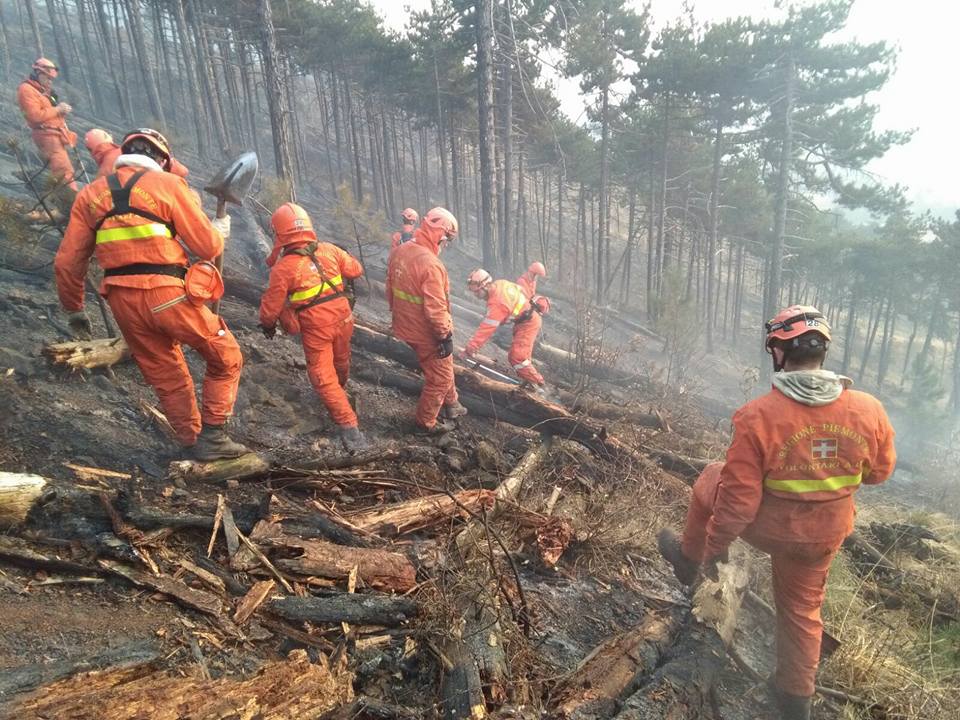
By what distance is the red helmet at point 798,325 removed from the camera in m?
2.89

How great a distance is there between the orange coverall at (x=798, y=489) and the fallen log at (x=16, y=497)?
354 cm

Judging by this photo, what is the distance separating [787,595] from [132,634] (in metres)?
3.28

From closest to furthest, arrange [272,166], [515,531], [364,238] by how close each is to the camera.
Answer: [515,531], [364,238], [272,166]

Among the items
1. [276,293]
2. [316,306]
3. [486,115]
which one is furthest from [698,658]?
[486,115]

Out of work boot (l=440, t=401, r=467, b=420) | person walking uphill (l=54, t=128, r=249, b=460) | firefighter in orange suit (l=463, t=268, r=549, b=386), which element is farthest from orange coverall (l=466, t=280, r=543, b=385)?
person walking uphill (l=54, t=128, r=249, b=460)

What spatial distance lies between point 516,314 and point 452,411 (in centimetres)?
274

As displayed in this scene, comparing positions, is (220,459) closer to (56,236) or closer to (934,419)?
(56,236)

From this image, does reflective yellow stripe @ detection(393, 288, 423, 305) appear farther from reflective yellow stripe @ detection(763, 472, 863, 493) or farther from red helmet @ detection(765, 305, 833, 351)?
reflective yellow stripe @ detection(763, 472, 863, 493)

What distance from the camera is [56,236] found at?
22.2 feet

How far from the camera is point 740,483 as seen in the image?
290cm

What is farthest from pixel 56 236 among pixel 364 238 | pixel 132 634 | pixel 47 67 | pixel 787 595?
pixel 364 238

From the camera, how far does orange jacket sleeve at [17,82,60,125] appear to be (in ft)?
23.5

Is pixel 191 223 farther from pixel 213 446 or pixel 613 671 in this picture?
pixel 613 671

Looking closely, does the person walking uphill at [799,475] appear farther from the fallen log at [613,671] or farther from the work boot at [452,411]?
the work boot at [452,411]
